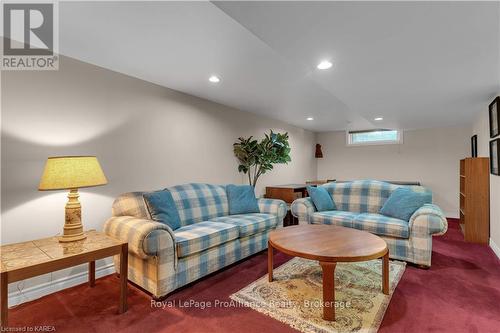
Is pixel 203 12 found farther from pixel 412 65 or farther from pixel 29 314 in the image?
pixel 29 314

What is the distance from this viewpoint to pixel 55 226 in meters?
2.35


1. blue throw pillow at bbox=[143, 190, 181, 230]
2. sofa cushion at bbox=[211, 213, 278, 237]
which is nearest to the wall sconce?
sofa cushion at bbox=[211, 213, 278, 237]

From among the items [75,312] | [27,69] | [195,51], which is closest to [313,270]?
[75,312]

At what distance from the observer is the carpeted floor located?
5.79 ft

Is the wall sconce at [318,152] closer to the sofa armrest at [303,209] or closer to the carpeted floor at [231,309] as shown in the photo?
the sofa armrest at [303,209]

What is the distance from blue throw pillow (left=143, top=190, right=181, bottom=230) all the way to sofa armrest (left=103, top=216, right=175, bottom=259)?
266mm

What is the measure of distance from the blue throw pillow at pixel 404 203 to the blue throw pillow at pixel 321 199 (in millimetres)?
722

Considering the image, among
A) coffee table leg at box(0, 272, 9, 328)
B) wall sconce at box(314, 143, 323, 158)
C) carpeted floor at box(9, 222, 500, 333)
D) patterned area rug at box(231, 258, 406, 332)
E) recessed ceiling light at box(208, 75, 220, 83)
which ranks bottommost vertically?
carpeted floor at box(9, 222, 500, 333)

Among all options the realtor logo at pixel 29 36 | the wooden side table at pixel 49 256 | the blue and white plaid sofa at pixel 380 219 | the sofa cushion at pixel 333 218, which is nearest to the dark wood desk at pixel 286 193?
the blue and white plaid sofa at pixel 380 219

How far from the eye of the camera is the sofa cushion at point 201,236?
226cm

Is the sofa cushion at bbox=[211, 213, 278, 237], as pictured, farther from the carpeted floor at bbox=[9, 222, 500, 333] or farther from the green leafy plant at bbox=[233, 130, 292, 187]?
the green leafy plant at bbox=[233, 130, 292, 187]

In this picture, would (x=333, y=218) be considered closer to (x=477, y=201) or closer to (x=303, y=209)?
(x=303, y=209)

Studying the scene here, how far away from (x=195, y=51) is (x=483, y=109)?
4348 mm

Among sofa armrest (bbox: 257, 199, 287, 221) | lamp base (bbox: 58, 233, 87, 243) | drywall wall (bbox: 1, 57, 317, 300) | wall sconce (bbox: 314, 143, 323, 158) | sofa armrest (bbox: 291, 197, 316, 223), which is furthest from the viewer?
wall sconce (bbox: 314, 143, 323, 158)
